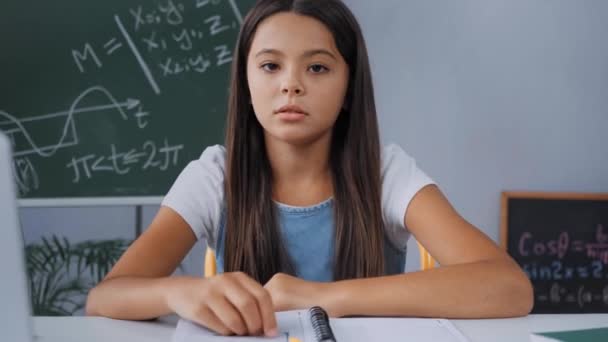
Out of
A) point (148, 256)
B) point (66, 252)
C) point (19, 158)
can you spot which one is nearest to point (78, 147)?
point (19, 158)

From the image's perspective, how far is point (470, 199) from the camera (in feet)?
7.44

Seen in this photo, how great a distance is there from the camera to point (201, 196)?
1214mm

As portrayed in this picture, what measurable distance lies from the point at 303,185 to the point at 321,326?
2.04 feet

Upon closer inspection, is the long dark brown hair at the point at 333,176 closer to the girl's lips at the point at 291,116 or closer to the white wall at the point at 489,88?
the girl's lips at the point at 291,116

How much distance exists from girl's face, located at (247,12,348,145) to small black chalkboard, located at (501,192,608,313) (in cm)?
128

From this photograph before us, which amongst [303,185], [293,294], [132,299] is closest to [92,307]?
[132,299]

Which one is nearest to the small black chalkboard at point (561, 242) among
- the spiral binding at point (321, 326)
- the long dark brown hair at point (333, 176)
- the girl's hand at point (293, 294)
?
the long dark brown hair at point (333, 176)

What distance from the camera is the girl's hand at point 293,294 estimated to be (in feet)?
2.60

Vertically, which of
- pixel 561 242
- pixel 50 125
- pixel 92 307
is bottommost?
pixel 561 242

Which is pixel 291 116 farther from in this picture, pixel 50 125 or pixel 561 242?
pixel 561 242

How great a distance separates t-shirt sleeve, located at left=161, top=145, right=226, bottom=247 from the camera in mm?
1188

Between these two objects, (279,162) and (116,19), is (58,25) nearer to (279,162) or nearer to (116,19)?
(116,19)

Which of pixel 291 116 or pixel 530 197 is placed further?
pixel 530 197

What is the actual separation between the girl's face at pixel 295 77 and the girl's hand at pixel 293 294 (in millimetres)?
340
